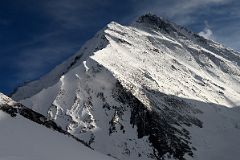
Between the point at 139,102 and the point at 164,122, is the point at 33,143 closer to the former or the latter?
the point at 164,122

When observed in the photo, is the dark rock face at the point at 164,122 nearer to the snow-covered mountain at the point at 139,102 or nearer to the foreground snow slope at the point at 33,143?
the snow-covered mountain at the point at 139,102

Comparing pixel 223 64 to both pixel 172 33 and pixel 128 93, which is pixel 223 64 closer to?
pixel 172 33

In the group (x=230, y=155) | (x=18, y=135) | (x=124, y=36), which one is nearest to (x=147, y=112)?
(x=230, y=155)

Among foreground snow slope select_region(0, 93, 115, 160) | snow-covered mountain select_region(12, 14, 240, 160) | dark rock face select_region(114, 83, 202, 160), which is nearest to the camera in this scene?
foreground snow slope select_region(0, 93, 115, 160)

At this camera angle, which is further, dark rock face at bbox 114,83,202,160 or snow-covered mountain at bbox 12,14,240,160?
dark rock face at bbox 114,83,202,160

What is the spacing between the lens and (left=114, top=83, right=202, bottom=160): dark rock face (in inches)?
3969

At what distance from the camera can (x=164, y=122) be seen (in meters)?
110

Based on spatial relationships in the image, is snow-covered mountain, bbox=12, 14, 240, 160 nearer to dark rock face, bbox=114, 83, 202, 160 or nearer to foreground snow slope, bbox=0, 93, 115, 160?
dark rock face, bbox=114, 83, 202, 160

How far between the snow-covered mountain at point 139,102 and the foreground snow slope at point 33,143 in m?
63.2

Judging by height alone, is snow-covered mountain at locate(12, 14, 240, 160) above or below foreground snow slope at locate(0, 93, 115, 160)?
above

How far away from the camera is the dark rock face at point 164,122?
10081 cm

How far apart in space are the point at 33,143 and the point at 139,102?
283 ft

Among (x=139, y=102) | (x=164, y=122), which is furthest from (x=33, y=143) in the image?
(x=139, y=102)

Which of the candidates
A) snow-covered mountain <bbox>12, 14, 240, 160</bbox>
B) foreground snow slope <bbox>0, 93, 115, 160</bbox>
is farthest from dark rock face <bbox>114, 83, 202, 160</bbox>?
foreground snow slope <bbox>0, 93, 115, 160</bbox>
